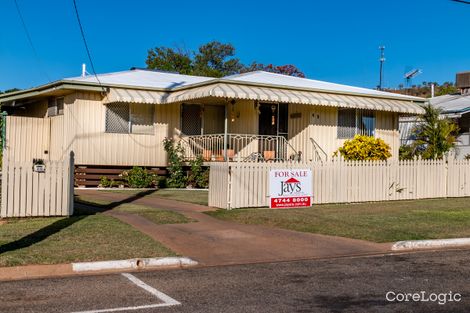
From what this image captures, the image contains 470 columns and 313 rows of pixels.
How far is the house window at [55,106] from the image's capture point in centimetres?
2156

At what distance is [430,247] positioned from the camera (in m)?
10.1

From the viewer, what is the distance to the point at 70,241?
30.3 ft

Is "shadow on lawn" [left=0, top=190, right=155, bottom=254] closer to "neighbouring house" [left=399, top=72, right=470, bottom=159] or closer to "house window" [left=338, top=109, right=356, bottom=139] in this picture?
"house window" [left=338, top=109, right=356, bottom=139]

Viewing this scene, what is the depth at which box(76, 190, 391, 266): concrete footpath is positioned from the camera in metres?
9.11

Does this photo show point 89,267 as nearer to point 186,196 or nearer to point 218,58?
point 186,196

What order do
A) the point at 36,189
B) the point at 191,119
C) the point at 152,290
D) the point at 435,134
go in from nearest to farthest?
the point at 152,290 < the point at 36,189 < the point at 191,119 < the point at 435,134

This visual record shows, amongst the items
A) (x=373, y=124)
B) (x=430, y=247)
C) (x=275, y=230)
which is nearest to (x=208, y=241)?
(x=275, y=230)

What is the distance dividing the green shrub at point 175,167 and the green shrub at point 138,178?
67 centimetres

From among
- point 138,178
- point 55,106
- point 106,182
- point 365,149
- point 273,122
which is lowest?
point 106,182

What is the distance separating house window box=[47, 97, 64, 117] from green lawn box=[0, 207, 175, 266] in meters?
10.8

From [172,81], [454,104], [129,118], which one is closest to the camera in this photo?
[129,118]

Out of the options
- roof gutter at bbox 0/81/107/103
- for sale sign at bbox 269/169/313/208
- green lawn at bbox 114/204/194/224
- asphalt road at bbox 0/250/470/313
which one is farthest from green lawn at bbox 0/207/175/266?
roof gutter at bbox 0/81/107/103

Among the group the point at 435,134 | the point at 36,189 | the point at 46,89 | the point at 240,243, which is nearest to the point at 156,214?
the point at 36,189

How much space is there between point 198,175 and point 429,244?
11821mm
